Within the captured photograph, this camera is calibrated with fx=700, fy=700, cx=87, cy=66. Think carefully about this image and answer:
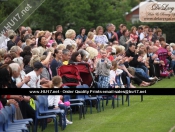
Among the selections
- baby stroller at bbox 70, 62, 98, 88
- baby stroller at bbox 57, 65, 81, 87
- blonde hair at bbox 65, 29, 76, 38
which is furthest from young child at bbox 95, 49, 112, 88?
blonde hair at bbox 65, 29, 76, 38

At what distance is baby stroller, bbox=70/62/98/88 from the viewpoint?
46.9ft

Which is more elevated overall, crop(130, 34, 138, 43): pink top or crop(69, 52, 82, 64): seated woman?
crop(130, 34, 138, 43): pink top

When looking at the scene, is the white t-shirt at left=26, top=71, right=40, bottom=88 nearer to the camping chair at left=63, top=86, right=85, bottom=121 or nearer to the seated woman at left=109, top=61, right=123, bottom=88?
the camping chair at left=63, top=86, right=85, bottom=121

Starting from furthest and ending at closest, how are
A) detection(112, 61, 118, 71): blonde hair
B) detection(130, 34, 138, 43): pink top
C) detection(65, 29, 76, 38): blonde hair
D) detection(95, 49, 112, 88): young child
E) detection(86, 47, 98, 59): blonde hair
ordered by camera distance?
detection(130, 34, 138, 43): pink top < detection(65, 29, 76, 38): blonde hair < detection(86, 47, 98, 59): blonde hair < detection(112, 61, 118, 71): blonde hair < detection(95, 49, 112, 88): young child

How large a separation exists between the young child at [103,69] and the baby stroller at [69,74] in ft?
2.80

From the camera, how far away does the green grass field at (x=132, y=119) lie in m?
12.1

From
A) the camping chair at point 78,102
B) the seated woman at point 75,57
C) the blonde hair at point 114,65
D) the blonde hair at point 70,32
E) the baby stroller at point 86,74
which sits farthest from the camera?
the blonde hair at point 70,32

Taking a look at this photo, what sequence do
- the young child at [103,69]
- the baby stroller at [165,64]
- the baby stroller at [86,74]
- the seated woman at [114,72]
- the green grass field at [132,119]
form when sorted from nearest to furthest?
1. the green grass field at [132,119]
2. the baby stroller at [86,74]
3. the young child at [103,69]
4. the seated woman at [114,72]
5. the baby stroller at [165,64]

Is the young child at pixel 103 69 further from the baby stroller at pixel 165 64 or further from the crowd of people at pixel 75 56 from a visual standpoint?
the baby stroller at pixel 165 64

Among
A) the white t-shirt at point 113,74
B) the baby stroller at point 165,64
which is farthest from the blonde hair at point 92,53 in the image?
the baby stroller at point 165,64

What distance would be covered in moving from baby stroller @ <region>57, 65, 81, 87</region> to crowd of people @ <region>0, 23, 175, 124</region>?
0.58 feet

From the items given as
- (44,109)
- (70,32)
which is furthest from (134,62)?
(44,109)

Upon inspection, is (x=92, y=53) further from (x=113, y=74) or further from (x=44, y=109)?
(x=44, y=109)

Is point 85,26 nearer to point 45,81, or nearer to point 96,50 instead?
point 96,50
